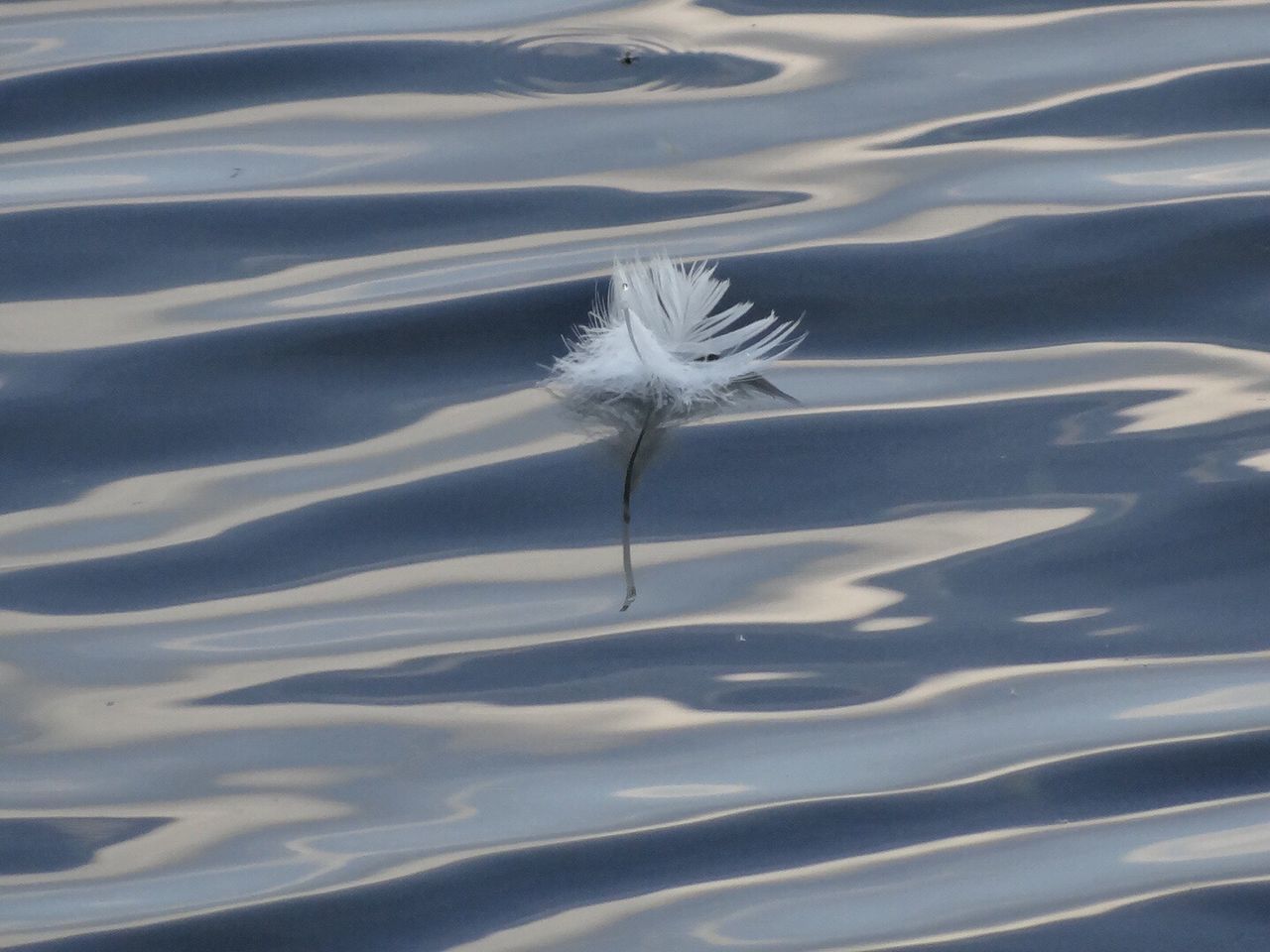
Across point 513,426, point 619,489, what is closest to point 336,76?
point 513,426

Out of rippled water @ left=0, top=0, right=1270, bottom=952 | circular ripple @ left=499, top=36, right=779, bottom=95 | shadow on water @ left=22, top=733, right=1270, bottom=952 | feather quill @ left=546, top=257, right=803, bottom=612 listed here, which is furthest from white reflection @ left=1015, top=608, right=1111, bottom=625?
circular ripple @ left=499, top=36, right=779, bottom=95

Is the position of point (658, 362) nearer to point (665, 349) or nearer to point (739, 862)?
point (665, 349)

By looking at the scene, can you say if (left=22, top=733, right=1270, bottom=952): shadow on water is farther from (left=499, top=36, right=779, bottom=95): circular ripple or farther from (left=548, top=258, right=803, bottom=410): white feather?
(left=499, top=36, right=779, bottom=95): circular ripple

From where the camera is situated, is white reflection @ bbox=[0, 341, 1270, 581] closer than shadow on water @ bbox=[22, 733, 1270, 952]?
No

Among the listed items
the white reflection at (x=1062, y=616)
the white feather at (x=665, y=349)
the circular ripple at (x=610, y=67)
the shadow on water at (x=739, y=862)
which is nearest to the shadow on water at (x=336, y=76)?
the circular ripple at (x=610, y=67)

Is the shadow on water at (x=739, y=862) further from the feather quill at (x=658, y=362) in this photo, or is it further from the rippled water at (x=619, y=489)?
the feather quill at (x=658, y=362)
